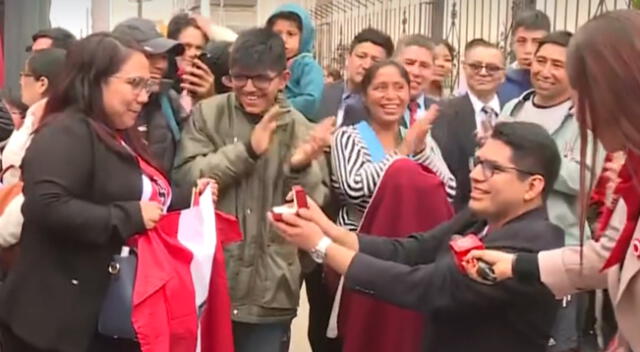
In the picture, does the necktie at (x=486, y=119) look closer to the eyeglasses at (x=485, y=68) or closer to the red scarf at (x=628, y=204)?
the eyeglasses at (x=485, y=68)

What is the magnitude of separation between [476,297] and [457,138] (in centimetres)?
179

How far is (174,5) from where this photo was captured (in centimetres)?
990

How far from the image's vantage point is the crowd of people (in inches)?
89.9

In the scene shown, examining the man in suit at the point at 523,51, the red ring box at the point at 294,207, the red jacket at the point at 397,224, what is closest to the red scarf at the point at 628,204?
the red ring box at the point at 294,207

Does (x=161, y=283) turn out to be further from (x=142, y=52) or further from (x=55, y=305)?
(x=142, y=52)

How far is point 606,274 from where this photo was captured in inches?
85.8

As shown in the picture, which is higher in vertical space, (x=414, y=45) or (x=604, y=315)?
(x=414, y=45)

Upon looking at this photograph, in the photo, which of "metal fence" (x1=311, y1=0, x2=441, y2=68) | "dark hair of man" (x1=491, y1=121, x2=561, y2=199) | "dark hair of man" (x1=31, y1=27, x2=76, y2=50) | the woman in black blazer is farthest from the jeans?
"metal fence" (x1=311, y1=0, x2=441, y2=68)

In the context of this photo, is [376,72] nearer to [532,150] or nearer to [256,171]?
[256,171]

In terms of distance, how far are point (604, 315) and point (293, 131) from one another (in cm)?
129

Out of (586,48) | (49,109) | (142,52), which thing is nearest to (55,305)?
(49,109)

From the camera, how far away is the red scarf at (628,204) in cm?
192

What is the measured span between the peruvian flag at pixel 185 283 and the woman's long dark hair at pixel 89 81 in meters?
Answer: 0.30

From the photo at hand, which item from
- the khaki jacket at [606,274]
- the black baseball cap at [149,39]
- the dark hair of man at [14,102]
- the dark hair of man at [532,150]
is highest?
the black baseball cap at [149,39]
